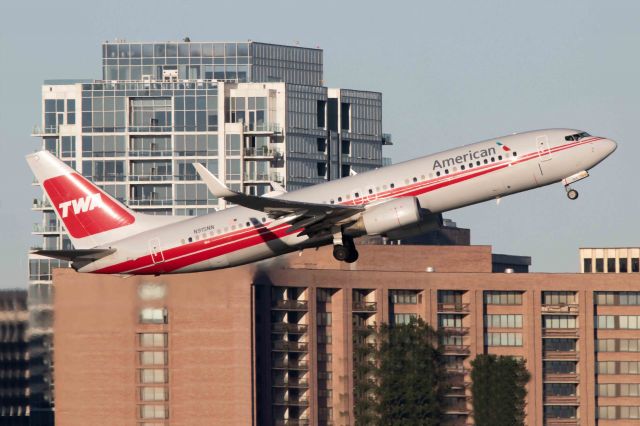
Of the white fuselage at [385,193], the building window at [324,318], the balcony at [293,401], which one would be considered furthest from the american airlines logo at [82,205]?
the building window at [324,318]

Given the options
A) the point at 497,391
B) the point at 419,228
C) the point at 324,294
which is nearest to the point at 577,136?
the point at 419,228

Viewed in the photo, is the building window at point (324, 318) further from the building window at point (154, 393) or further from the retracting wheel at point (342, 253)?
the retracting wheel at point (342, 253)

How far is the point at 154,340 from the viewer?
159625 millimetres

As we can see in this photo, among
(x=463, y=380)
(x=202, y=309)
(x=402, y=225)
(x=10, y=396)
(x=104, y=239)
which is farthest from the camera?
(x=463, y=380)

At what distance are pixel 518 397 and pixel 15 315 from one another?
84193mm

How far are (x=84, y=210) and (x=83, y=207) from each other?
0.19 metres

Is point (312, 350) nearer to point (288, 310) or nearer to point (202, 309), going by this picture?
point (288, 310)

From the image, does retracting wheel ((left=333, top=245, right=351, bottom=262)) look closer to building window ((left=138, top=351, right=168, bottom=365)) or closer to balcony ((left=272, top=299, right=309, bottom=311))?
building window ((left=138, top=351, right=168, bottom=365))

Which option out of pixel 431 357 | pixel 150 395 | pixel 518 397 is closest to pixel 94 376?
pixel 150 395

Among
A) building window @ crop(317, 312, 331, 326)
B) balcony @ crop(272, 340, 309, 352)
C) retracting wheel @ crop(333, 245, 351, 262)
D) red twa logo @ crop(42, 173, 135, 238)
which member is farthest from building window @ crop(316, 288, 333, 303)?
retracting wheel @ crop(333, 245, 351, 262)

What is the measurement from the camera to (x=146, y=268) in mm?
100375

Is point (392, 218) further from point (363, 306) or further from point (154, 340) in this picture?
point (363, 306)

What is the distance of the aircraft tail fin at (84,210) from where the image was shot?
339 ft

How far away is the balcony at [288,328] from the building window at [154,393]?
22700 mm
